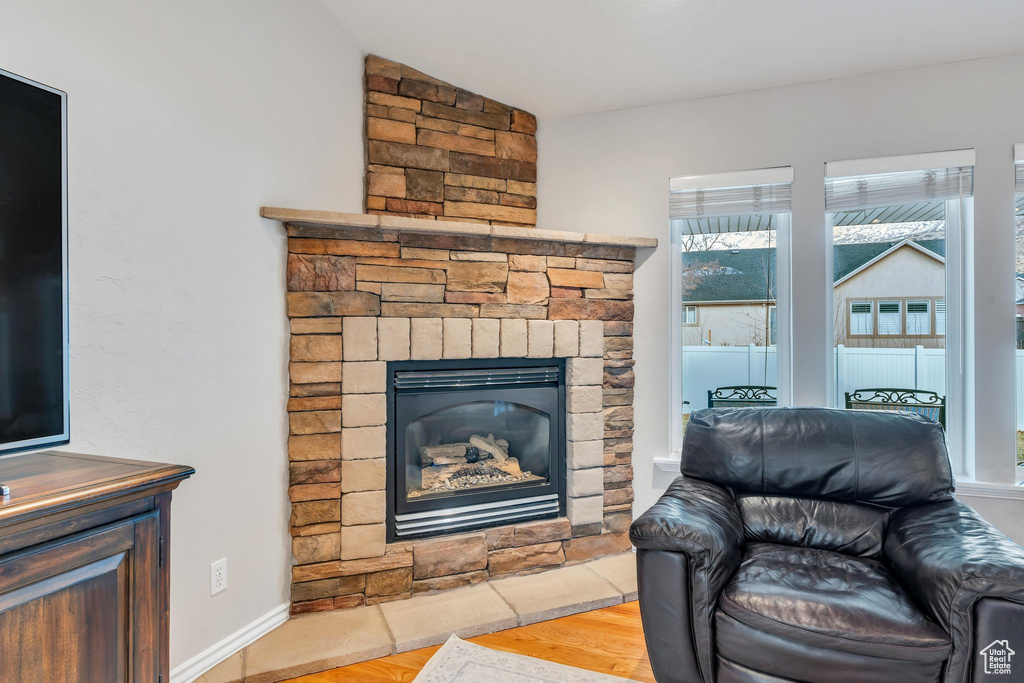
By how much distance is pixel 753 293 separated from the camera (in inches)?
117

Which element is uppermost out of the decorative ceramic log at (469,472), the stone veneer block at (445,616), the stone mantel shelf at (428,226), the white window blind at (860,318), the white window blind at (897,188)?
the white window blind at (897,188)

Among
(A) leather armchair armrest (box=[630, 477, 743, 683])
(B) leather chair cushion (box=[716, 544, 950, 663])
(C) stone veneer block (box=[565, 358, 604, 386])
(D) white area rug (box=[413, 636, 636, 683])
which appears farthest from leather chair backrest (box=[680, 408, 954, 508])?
(D) white area rug (box=[413, 636, 636, 683])

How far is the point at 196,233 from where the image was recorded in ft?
6.07

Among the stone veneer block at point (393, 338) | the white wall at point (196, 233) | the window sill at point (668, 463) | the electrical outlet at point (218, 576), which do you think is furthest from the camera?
the window sill at point (668, 463)

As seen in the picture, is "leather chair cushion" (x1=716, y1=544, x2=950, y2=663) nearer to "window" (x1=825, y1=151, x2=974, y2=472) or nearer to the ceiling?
"window" (x1=825, y1=151, x2=974, y2=472)

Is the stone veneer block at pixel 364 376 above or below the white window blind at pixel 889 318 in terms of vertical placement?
below

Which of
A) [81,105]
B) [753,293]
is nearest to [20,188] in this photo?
[81,105]

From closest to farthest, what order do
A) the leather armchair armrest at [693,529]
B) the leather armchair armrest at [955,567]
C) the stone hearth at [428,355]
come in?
the leather armchair armrest at [955,567] → the leather armchair armrest at [693,529] → the stone hearth at [428,355]

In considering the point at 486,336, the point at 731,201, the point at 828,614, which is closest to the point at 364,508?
the point at 486,336

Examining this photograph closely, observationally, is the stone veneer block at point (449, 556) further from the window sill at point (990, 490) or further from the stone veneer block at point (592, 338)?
the window sill at point (990, 490)

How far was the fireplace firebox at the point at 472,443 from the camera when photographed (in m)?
2.51

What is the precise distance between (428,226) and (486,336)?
57 centimetres

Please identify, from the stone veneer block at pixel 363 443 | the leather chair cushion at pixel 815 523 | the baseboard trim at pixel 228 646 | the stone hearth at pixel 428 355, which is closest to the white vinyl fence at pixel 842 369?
Answer: the stone hearth at pixel 428 355

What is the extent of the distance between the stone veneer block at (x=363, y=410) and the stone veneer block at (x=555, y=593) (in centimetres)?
98
